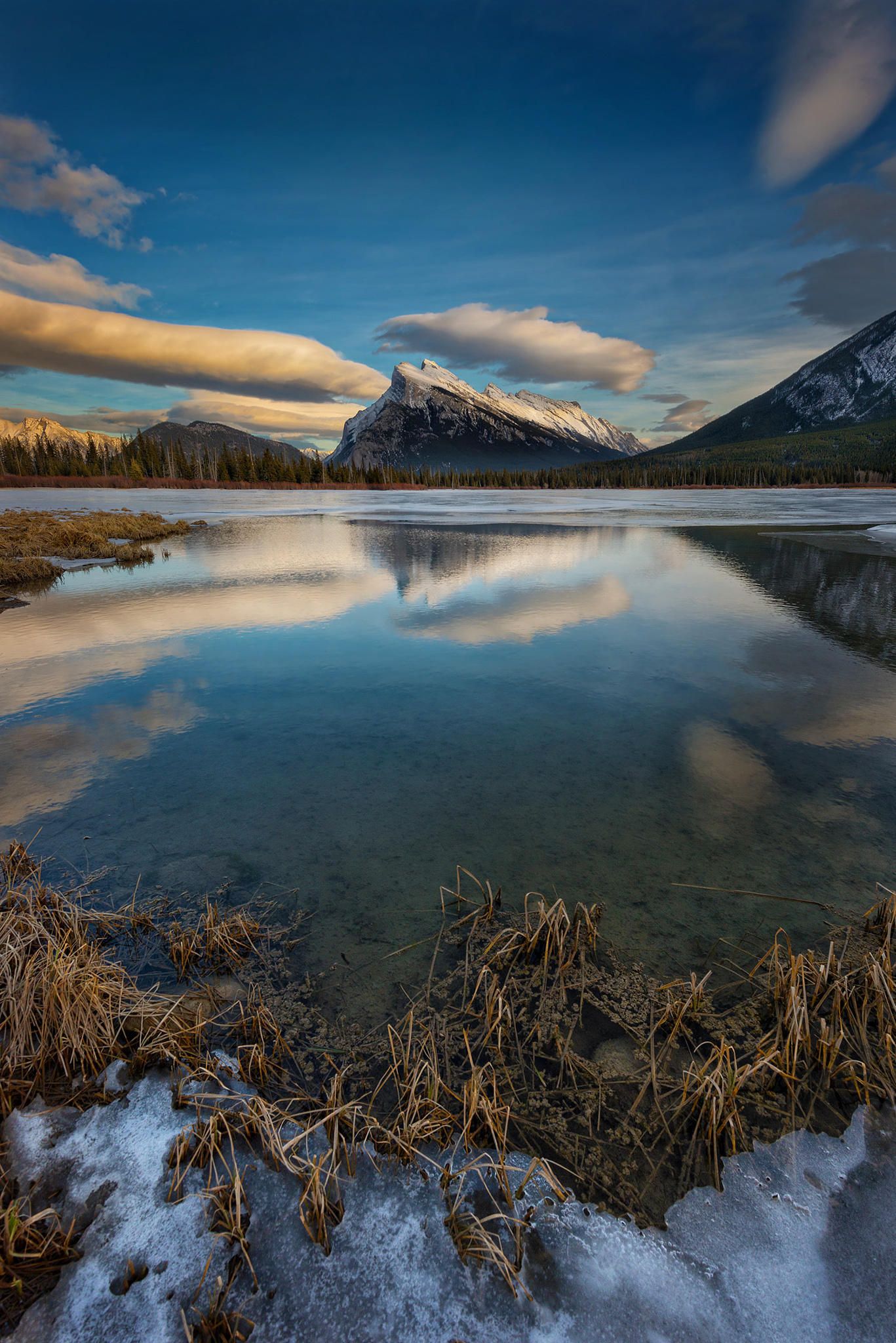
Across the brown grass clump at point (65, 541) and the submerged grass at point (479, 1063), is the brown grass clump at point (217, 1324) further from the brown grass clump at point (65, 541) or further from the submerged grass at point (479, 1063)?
the brown grass clump at point (65, 541)

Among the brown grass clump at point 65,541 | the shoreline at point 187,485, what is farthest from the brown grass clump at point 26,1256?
the shoreline at point 187,485

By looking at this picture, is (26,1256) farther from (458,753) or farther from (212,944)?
(458,753)

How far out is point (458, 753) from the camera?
782 centimetres

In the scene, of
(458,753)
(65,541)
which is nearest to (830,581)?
(458,753)

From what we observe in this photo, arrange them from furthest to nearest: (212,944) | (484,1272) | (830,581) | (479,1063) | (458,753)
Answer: (830,581)
(458,753)
(212,944)
(479,1063)
(484,1272)

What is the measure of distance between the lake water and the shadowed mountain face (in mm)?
206

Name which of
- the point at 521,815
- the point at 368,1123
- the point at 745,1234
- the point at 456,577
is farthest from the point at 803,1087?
the point at 456,577

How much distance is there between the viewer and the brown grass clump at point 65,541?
2180cm

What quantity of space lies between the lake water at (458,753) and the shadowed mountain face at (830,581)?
0.21 m

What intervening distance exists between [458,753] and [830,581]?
18711 mm

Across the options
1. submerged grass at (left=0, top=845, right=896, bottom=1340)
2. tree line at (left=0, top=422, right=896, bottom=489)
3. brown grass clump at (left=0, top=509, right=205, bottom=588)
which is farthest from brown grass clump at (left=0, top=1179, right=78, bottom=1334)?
tree line at (left=0, top=422, right=896, bottom=489)

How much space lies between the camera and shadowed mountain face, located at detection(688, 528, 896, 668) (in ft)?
44.7

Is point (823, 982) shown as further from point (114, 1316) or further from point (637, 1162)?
point (114, 1316)

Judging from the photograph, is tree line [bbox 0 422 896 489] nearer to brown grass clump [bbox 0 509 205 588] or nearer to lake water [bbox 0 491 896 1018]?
brown grass clump [bbox 0 509 205 588]
